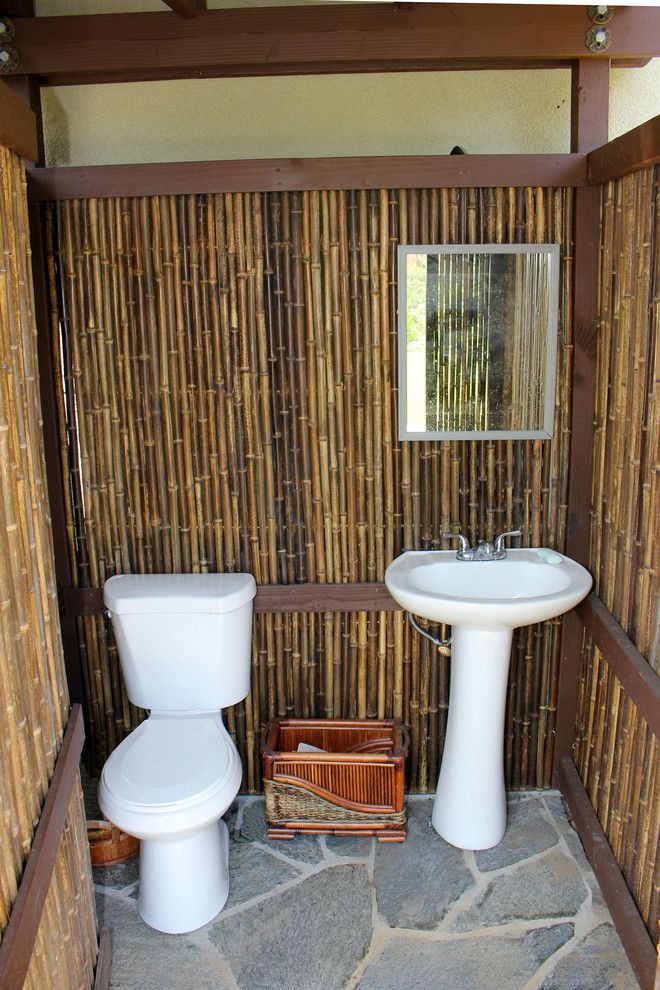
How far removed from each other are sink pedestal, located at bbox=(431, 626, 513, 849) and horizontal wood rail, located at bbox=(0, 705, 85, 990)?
46.6 inches

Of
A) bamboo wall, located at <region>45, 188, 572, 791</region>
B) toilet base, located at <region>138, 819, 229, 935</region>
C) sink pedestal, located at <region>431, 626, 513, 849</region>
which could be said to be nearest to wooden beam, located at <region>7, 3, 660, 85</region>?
bamboo wall, located at <region>45, 188, 572, 791</region>

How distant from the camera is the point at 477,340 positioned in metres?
2.64

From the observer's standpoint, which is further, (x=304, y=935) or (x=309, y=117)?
(x=309, y=117)

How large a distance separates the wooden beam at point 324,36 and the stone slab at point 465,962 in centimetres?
261

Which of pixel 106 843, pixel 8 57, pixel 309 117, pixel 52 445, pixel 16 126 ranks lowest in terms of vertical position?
pixel 106 843

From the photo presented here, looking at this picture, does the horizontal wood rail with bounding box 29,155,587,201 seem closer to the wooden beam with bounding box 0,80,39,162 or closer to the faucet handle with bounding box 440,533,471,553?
the wooden beam with bounding box 0,80,39,162

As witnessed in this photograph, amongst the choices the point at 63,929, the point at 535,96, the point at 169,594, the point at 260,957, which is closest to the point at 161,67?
the point at 535,96

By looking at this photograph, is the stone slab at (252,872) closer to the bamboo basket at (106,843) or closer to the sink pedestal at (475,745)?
the bamboo basket at (106,843)

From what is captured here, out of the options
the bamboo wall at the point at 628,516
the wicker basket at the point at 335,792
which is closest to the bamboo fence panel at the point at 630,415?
the bamboo wall at the point at 628,516

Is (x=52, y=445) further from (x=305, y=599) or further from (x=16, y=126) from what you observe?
(x=16, y=126)

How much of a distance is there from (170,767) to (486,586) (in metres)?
1.14

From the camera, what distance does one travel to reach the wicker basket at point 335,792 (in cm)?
269

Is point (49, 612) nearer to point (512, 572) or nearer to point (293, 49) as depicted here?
point (512, 572)

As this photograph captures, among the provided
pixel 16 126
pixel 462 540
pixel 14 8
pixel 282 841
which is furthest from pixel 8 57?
pixel 282 841
